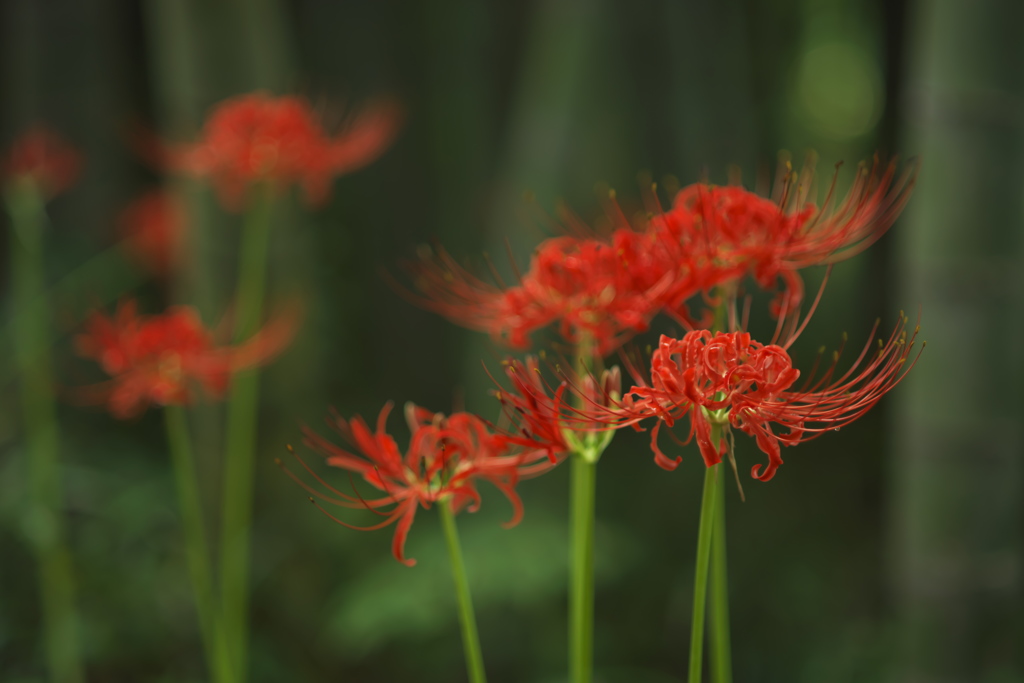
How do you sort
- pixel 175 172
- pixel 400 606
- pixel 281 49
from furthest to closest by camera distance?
1. pixel 281 49
2. pixel 175 172
3. pixel 400 606

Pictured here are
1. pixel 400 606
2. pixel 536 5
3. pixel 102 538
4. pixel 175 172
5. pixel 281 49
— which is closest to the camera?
pixel 400 606

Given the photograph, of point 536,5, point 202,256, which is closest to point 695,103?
point 536,5

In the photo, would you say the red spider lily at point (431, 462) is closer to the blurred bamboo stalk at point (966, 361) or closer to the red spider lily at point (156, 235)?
the blurred bamboo stalk at point (966, 361)

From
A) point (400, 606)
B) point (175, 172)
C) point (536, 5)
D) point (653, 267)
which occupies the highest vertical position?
point (536, 5)

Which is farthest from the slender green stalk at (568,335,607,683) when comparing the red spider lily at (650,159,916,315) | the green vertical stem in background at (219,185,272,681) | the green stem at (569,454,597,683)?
the green vertical stem in background at (219,185,272,681)

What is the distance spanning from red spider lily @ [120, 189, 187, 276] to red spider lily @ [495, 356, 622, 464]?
1446 millimetres

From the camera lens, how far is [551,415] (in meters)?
0.46

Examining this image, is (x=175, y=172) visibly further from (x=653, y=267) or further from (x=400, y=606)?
(x=653, y=267)

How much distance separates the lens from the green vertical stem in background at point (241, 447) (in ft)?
3.91

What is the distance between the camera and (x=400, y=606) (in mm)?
1387

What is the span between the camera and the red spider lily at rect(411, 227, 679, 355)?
0.52m

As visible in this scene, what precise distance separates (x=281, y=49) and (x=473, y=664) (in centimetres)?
147

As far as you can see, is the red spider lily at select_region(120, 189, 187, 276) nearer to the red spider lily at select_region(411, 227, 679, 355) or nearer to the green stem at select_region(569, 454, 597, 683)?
the red spider lily at select_region(411, 227, 679, 355)

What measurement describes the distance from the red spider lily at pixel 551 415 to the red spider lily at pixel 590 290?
6 cm
